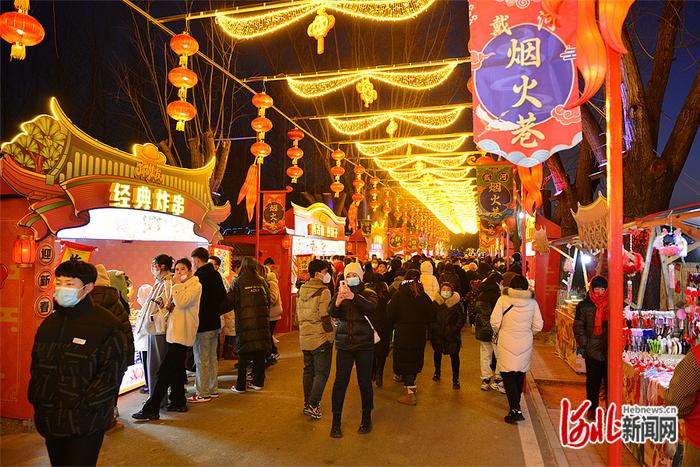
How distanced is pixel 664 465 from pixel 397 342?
3.35 metres

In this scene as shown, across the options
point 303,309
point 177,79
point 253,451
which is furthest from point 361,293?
point 177,79

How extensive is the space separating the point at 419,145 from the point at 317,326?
10411 mm

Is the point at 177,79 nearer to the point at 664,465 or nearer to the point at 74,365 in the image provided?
the point at 74,365

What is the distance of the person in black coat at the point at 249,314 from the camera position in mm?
6855

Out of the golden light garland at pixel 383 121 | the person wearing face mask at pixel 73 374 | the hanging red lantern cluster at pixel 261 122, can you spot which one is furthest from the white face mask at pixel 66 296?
the golden light garland at pixel 383 121

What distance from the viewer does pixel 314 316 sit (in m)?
5.82

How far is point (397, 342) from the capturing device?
21.9ft

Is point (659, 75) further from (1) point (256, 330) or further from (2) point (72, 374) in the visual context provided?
(2) point (72, 374)

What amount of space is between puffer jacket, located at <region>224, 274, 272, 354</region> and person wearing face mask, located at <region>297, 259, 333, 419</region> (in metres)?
1.25

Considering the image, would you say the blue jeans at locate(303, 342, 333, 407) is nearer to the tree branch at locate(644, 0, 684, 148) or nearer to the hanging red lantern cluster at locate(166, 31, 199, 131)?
the hanging red lantern cluster at locate(166, 31, 199, 131)

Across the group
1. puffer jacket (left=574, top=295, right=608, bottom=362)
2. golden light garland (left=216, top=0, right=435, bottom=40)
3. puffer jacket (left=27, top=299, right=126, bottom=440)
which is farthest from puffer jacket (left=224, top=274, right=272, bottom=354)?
puffer jacket (left=574, top=295, right=608, bottom=362)

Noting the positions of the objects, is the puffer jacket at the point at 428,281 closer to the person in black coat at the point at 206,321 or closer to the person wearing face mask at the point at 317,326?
the person wearing face mask at the point at 317,326

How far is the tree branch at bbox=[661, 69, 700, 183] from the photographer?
7.77 metres

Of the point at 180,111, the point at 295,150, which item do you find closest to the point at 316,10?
the point at 180,111
